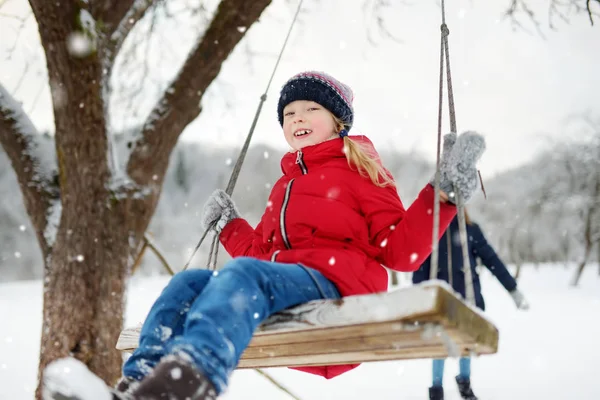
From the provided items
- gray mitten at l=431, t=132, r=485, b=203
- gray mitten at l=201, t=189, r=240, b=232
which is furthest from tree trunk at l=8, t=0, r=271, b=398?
gray mitten at l=431, t=132, r=485, b=203

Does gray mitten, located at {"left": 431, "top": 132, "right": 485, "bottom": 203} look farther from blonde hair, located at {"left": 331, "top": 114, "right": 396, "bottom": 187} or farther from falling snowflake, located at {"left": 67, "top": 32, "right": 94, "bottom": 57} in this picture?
falling snowflake, located at {"left": 67, "top": 32, "right": 94, "bottom": 57}

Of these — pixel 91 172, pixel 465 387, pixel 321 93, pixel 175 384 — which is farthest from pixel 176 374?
pixel 465 387

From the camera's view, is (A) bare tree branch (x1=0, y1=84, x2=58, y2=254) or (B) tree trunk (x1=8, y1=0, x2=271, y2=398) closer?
(B) tree trunk (x1=8, y1=0, x2=271, y2=398)

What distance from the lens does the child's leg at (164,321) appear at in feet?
4.64

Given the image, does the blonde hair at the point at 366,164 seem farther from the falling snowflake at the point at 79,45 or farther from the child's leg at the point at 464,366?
the child's leg at the point at 464,366

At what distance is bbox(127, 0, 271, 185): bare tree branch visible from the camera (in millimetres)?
3275

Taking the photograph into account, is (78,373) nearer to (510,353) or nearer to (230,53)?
(230,53)

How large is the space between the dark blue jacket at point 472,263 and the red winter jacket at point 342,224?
68.6 inches

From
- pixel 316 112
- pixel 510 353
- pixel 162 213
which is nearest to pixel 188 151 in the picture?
pixel 162 213

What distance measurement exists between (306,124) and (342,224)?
1.79 feet

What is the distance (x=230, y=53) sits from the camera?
338cm

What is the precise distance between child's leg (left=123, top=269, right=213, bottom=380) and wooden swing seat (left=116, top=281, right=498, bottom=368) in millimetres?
239

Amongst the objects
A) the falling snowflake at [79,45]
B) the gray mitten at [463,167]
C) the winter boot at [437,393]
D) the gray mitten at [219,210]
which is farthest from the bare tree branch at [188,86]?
the winter boot at [437,393]

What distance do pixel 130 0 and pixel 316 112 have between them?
208 cm
